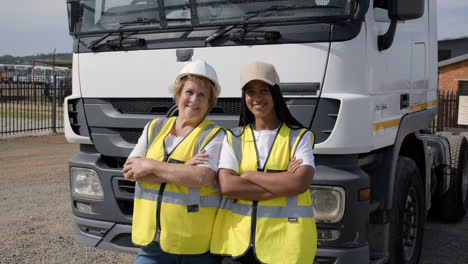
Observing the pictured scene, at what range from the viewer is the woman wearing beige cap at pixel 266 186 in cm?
254

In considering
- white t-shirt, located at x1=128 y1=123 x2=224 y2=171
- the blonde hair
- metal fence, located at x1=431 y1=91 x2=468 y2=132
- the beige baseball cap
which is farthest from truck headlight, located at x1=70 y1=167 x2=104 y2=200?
metal fence, located at x1=431 y1=91 x2=468 y2=132

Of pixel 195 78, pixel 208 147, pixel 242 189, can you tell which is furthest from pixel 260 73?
pixel 242 189

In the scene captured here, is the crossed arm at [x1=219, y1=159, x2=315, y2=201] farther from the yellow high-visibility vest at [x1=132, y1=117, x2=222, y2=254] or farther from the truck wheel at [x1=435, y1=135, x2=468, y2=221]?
the truck wheel at [x1=435, y1=135, x2=468, y2=221]

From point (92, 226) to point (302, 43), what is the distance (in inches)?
80.0

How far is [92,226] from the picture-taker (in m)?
4.09

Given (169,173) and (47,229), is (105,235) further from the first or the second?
(47,229)

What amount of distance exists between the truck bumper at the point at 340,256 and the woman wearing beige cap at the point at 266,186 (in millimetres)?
801

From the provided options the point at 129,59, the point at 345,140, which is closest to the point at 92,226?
the point at 129,59

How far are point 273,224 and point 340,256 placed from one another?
3.17ft

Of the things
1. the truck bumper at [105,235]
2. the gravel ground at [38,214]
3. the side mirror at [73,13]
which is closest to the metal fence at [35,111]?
the gravel ground at [38,214]

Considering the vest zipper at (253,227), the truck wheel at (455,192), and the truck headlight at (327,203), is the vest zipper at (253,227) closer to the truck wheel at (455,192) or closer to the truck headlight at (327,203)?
the truck headlight at (327,203)

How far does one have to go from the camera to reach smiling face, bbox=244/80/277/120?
2637 mm

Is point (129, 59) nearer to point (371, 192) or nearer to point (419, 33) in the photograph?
point (371, 192)

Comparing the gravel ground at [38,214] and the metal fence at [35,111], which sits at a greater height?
the metal fence at [35,111]
